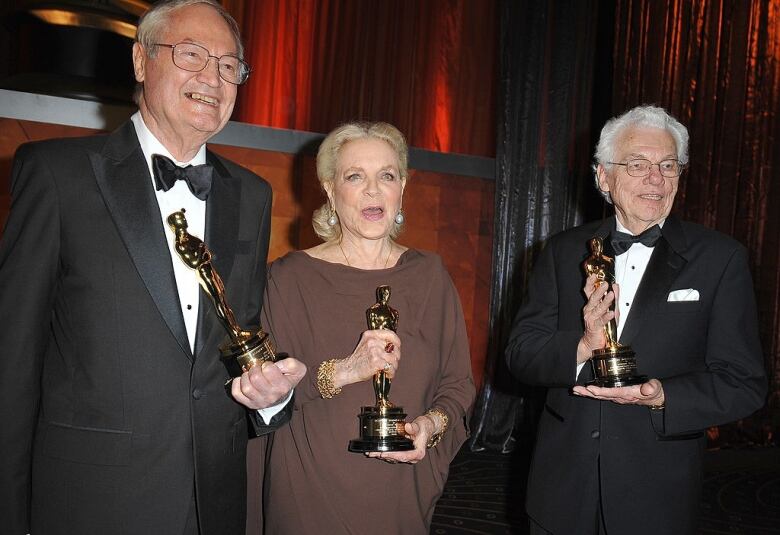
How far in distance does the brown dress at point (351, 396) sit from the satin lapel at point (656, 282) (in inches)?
21.4

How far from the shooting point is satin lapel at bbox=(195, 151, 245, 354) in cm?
185

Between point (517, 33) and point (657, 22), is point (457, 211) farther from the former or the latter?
point (657, 22)

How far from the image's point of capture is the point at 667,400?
2.14 m

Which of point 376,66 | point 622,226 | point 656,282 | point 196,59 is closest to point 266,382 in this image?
point 196,59

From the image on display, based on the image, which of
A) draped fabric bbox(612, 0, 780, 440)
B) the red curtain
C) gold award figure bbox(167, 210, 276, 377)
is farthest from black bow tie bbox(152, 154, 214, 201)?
draped fabric bbox(612, 0, 780, 440)

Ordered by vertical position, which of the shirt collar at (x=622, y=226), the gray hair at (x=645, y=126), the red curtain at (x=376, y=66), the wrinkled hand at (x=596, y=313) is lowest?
the wrinkled hand at (x=596, y=313)

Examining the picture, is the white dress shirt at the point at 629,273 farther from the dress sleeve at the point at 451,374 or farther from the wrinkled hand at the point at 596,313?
the dress sleeve at the point at 451,374

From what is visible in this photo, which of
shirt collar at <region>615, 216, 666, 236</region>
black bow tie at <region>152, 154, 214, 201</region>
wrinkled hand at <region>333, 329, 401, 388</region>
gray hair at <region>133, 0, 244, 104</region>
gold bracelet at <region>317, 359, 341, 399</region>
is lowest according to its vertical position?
gold bracelet at <region>317, 359, 341, 399</region>

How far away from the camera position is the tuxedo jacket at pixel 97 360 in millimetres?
1671

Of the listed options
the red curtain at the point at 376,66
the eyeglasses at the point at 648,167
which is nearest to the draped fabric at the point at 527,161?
the red curtain at the point at 376,66

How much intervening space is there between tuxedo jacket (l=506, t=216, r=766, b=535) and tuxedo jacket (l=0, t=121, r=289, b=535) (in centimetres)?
110

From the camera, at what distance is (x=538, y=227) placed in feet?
20.4

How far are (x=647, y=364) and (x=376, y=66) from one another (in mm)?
4450

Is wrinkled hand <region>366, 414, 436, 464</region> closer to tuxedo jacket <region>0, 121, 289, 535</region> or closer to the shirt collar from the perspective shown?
tuxedo jacket <region>0, 121, 289, 535</region>
